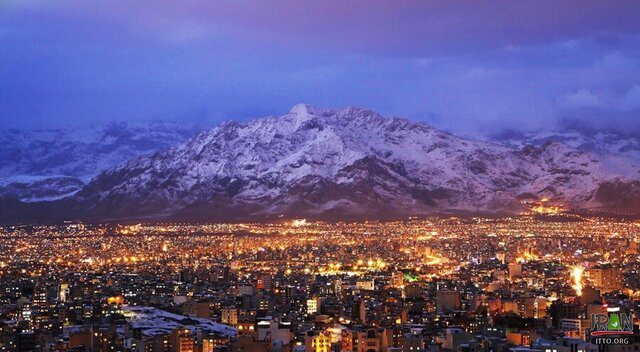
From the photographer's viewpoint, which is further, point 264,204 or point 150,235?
point 264,204

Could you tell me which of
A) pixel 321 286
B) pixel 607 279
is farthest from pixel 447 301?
pixel 607 279

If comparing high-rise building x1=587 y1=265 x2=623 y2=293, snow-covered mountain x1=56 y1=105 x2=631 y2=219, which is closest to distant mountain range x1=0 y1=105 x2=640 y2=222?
snow-covered mountain x1=56 y1=105 x2=631 y2=219

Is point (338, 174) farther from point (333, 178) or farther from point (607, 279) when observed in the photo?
point (607, 279)

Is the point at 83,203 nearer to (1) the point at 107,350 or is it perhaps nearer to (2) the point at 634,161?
(2) the point at 634,161

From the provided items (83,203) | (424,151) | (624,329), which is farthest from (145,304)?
(424,151)

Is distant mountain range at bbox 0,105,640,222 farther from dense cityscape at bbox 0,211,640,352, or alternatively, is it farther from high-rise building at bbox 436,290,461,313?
high-rise building at bbox 436,290,461,313

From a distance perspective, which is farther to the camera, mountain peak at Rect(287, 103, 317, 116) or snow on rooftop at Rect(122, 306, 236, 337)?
mountain peak at Rect(287, 103, 317, 116)

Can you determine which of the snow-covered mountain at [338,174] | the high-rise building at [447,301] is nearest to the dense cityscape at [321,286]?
the high-rise building at [447,301]
